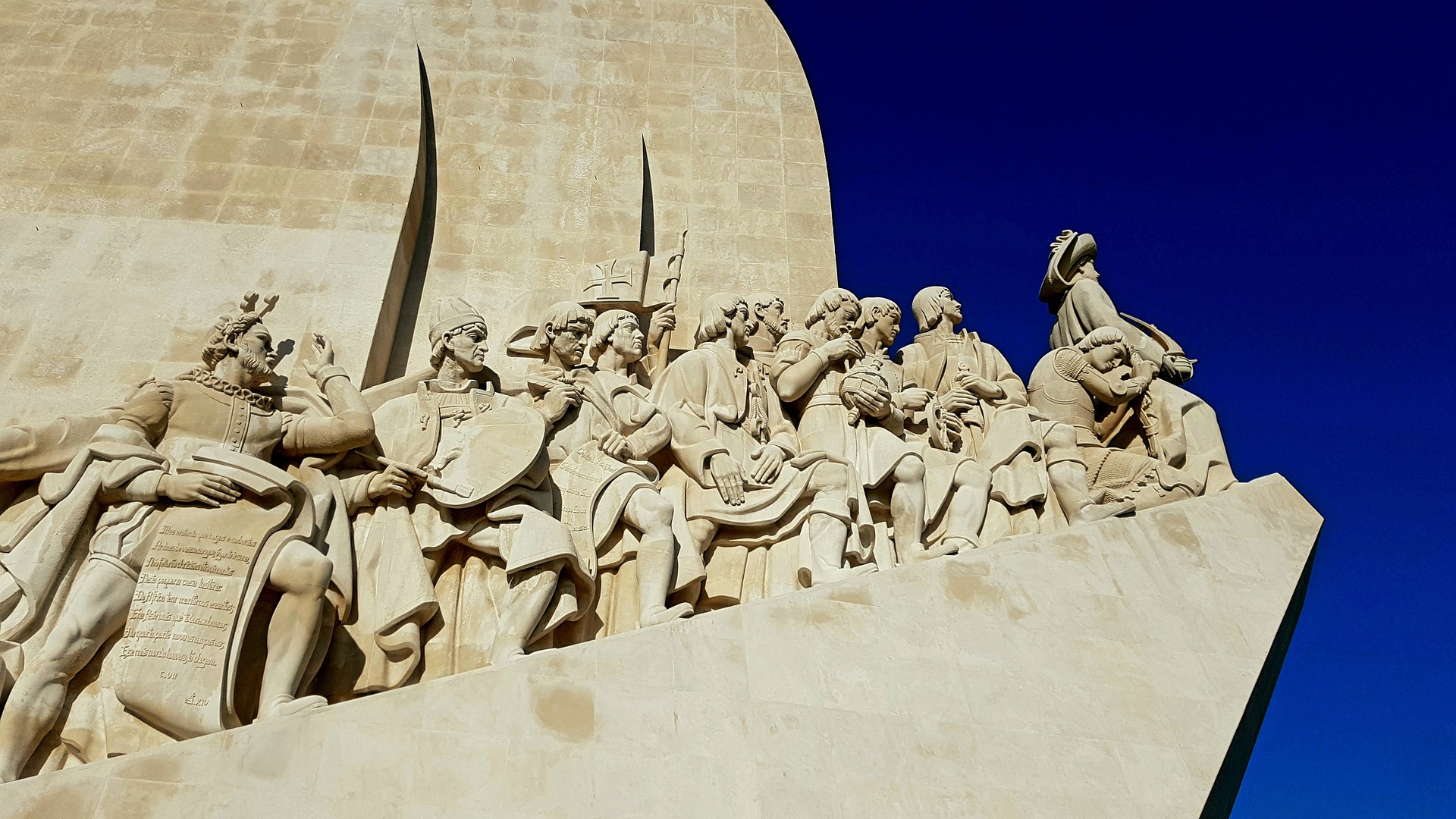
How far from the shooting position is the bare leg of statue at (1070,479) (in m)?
6.11

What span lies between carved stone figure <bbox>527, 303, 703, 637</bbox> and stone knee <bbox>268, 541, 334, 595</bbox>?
1159mm

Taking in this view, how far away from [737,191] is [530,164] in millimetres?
1583

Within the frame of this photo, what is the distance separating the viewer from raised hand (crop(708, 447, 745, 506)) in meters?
5.64

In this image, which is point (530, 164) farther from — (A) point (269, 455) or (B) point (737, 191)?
(A) point (269, 455)

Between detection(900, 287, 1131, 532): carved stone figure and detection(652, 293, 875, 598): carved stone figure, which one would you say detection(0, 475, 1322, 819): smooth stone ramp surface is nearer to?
detection(652, 293, 875, 598): carved stone figure

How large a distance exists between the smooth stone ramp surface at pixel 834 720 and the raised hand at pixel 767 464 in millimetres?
1307

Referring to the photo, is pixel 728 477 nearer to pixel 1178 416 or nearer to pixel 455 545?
pixel 455 545

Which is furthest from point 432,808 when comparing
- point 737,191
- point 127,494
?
point 737,191

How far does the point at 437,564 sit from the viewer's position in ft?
17.3

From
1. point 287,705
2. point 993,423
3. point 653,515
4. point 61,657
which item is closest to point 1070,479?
point 993,423

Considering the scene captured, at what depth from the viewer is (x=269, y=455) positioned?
17.3 feet

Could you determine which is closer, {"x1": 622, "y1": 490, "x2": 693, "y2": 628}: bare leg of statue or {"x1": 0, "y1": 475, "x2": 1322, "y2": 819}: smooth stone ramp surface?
{"x1": 0, "y1": 475, "x2": 1322, "y2": 819}: smooth stone ramp surface

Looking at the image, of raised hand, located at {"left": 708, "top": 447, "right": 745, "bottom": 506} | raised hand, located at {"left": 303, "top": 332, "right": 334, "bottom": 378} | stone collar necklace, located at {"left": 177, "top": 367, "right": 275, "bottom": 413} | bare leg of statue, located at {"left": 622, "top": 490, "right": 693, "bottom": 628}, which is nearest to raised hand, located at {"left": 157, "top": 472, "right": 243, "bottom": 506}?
stone collar necklace, located at {"left": 177, "top": 367, "right": 275, "bottom": 413}

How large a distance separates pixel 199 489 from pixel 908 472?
326 cm
